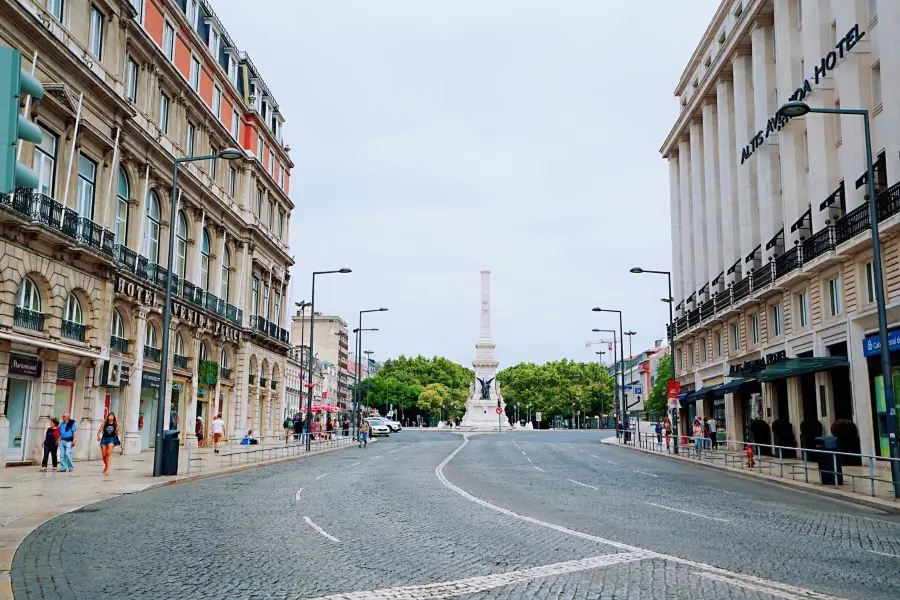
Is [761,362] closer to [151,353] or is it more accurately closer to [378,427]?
[151,353]

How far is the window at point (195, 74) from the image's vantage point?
42.0 meters

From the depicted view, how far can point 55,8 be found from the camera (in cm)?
2795

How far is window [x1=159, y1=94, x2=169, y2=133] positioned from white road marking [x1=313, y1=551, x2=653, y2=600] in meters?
34.2

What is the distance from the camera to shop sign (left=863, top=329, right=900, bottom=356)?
84.2 feet

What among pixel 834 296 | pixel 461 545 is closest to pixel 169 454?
pixel 461 545

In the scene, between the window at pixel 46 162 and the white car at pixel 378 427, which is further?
the white car at pixel 378 427

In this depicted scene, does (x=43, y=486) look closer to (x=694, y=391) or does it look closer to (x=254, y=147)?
(x=254, y=147)

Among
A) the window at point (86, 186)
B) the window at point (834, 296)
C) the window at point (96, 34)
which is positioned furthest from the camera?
the window at point (96, 34)

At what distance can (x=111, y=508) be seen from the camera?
15477 millimetres

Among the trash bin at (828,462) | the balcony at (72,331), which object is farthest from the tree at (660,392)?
the balcony at (72,331)

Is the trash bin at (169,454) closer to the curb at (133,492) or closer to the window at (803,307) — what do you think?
the curb at (133,492)

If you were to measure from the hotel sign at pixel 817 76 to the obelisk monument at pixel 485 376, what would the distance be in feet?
196

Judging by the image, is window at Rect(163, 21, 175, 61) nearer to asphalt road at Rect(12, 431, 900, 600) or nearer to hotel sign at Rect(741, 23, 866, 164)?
asphalt road at Rect(12, 431, 900, 600)

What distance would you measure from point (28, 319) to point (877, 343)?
92.3 feet
